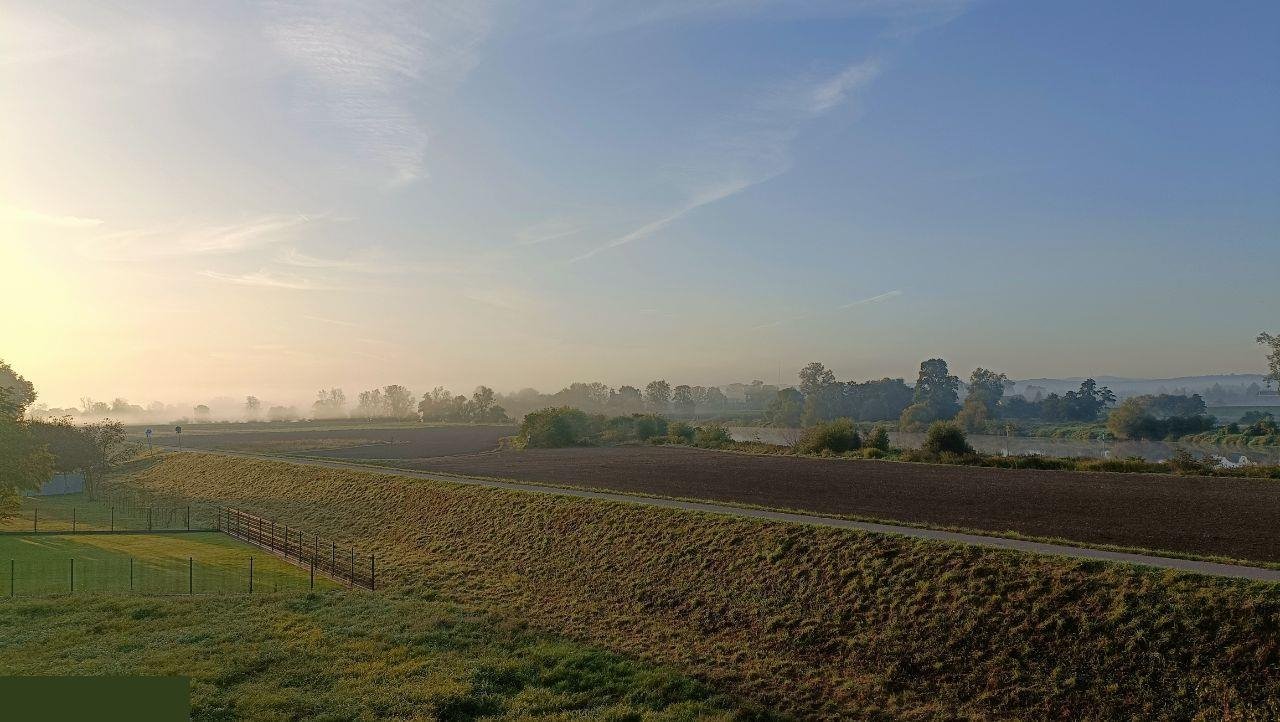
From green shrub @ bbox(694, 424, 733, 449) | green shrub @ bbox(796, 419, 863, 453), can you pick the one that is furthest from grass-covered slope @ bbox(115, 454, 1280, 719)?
green shrub @ bbox(694, 424, 733, 449)

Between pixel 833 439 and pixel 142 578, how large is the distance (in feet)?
160

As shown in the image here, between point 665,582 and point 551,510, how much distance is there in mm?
11076

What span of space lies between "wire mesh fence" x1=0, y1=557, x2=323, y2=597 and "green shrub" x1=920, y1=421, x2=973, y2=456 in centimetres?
4298

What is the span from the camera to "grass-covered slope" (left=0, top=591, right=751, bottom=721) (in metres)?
14.3

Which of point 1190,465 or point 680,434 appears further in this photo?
point 680,434

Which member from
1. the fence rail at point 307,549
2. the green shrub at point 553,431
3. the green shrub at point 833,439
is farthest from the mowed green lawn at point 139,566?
the green shrub at point 553,431

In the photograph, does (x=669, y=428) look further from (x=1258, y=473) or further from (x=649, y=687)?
(x=649, y=687)

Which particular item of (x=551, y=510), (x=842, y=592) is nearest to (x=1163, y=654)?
(x=842, y=592)

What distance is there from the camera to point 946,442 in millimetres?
52219

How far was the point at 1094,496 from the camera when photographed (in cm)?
3106

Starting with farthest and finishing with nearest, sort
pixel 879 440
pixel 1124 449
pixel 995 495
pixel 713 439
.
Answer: pixel 1124 449 → pixel 713 439 → pixel 879 440 → pixel 995 495
